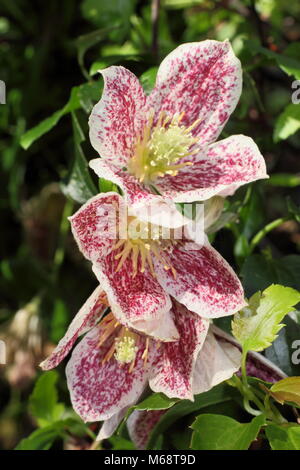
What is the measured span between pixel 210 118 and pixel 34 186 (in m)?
0.75

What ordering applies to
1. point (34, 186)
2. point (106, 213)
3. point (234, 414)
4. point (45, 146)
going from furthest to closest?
1. point (34, 186)
2. point (45, 146)
3. point (234, 414)
4. point (106, 213)

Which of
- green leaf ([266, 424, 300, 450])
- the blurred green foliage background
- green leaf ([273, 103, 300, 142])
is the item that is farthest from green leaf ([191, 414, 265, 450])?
the blurred green foliage background

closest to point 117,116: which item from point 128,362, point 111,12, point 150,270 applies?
point 150,270

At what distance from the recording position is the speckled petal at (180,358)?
2.31 ft

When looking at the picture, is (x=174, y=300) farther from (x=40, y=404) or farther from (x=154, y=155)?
(x=40, y=404)

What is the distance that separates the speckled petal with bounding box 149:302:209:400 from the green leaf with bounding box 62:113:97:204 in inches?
8.3

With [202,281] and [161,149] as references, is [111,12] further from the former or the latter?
[202,281]

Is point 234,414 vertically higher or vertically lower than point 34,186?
lower

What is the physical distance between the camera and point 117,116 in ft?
2.35

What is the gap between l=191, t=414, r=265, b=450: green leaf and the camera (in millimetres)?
701

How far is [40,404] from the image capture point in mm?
971

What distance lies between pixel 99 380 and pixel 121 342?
0.06m
